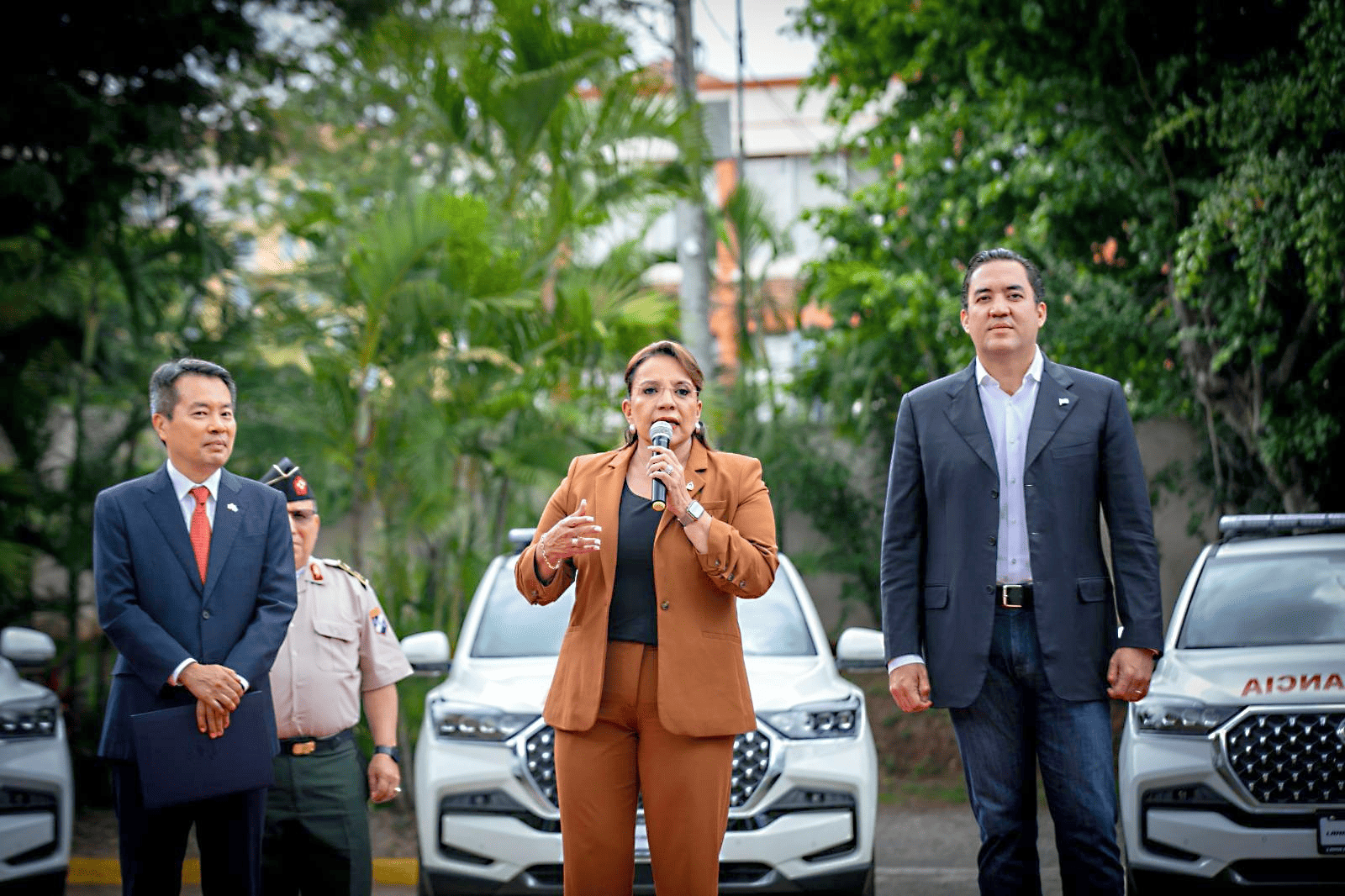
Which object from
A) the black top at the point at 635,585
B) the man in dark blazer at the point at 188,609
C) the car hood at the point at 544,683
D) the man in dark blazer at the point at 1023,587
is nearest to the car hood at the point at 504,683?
the car hood at the point at 544,683

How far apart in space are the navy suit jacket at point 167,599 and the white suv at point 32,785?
92.3 inches

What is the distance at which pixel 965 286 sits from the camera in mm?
3992

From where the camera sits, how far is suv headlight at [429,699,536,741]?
5551 mm

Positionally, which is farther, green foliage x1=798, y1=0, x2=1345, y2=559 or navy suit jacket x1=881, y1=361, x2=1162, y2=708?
green foliage x1=798, y1=0, x2=1345, y2=559

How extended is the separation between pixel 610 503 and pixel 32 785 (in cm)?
349

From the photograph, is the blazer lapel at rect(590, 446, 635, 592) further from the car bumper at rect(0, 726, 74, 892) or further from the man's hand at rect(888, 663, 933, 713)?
the car bumper at rect(0, 726, 74, 892)

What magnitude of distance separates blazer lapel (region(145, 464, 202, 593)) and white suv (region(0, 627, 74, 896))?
2.50 meters

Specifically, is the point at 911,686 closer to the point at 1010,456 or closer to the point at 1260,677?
the point at 1010,456

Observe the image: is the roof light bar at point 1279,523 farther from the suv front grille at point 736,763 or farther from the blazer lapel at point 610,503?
the blazer lapel at point 610,503

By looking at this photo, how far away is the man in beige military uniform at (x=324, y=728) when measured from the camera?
4254 millimetres

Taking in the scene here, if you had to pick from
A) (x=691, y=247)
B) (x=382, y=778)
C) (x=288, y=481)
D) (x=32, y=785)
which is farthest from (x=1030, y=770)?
(x=691, y=247)

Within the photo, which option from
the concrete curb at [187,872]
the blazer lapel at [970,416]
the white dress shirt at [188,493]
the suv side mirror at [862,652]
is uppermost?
the blazer lapel at [970,416]

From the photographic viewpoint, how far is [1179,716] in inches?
209

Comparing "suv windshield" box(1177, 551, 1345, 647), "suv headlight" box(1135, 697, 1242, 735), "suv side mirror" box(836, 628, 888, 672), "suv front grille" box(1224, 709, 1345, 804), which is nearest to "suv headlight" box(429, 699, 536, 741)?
"suv side mirror" box(836, 628, 888, 672)
